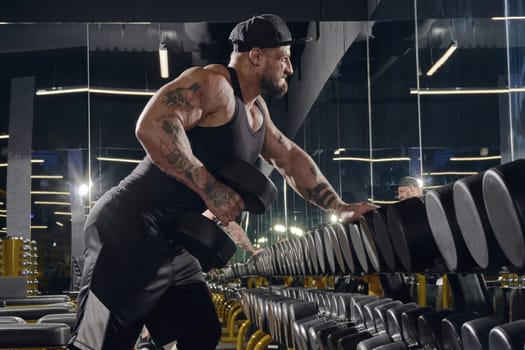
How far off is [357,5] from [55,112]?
321cm

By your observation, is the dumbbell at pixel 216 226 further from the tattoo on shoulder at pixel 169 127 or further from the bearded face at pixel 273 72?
the bearded face at pixel 273 72

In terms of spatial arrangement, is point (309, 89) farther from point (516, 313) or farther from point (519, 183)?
point (519, 183)

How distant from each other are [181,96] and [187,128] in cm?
11

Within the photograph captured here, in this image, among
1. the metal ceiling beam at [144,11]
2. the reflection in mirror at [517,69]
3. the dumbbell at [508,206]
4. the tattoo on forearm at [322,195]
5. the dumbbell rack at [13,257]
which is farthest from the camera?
the metal ceiling beam at [144,11]

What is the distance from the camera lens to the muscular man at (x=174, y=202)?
2.24 metres

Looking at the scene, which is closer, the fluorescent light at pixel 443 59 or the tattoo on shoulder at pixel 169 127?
the tattoo on shoulder at pixel 169 127

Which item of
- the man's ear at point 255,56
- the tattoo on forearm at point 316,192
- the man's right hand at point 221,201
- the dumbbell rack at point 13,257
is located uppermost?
the man's ear at point 255,56

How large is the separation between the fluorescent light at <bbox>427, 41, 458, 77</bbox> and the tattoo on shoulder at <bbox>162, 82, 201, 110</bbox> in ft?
7.24

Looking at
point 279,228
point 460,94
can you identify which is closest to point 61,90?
point 279,228

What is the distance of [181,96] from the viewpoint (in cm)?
239

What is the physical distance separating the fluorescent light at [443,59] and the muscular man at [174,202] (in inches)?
75.7

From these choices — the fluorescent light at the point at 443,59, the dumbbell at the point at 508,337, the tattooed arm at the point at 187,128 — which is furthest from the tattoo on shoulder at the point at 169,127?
the fluorescent light at the point at 443,59

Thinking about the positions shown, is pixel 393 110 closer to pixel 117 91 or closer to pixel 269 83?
pixel 117 91

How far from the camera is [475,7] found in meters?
3.87
